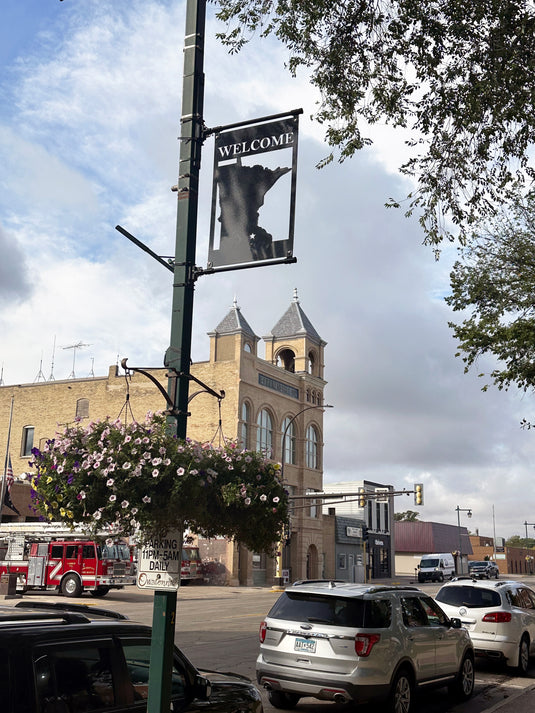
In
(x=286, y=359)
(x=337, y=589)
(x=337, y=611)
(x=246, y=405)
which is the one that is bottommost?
(x=337, y=611)

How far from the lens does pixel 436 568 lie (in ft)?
219

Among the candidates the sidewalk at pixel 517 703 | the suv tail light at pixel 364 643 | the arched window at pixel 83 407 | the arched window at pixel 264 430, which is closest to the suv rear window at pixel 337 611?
the suv tail light at pixel 364 643

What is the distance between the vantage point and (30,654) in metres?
4.16

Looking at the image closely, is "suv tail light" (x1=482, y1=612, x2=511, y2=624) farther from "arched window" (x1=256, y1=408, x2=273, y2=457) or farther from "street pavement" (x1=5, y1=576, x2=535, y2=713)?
"arched window" (x1=256, y1=408, x2=273, y2=457)

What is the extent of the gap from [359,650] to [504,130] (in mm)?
8161

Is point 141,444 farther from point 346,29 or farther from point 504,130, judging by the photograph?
point 504,130

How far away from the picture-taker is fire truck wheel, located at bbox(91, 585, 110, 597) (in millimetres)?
32394

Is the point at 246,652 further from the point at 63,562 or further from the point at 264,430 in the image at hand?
the point at 264,430

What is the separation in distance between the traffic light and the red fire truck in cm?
1508

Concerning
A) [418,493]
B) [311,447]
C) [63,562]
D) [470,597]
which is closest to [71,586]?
[63,562]

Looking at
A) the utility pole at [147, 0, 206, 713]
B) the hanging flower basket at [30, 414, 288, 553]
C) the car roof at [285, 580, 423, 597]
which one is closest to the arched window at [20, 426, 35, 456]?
A: the car roof at [285, 580, 423, 597]

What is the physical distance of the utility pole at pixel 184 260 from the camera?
5074 millimetres

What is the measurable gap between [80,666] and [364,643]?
554cm

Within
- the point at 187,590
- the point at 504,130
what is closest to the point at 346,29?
the point at 504,130
